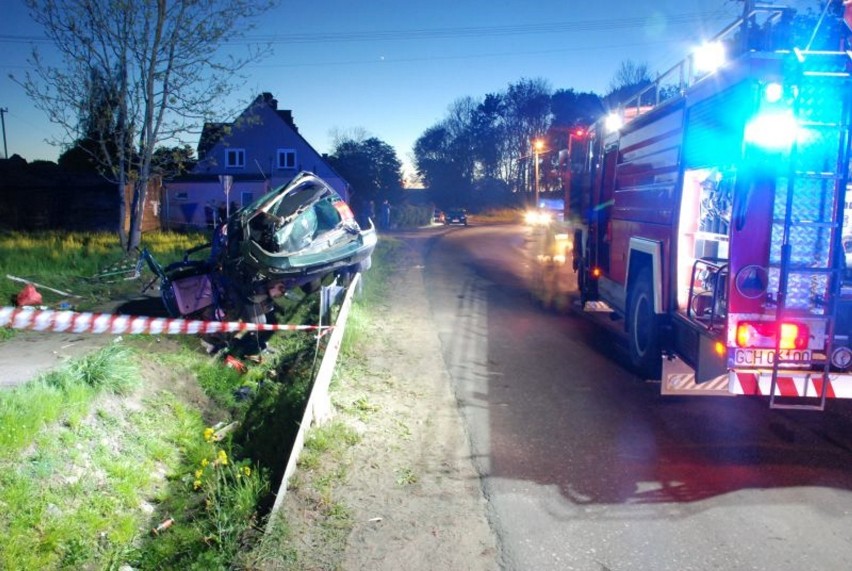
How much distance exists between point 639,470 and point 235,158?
3978 centimetres

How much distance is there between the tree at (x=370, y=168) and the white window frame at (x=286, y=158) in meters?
9.74

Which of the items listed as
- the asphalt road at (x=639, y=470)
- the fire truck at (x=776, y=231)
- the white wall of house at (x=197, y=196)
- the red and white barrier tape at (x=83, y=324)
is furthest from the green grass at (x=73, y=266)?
the white wall of house at (x=197, y=196)

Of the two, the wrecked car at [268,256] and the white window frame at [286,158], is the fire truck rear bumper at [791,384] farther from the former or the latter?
the white window frame at [286,158]

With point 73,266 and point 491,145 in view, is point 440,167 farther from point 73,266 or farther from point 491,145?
point 73,266

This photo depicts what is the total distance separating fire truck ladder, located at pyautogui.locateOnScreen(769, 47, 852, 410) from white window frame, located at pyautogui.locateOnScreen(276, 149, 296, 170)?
38.2 metres

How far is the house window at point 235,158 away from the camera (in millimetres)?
40134

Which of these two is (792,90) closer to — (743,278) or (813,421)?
(743,278)

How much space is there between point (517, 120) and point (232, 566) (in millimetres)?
68569

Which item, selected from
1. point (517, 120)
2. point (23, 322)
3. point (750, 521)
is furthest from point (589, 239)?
point (517, 120)

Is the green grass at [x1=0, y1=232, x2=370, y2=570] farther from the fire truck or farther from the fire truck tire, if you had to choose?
the fire truck tire

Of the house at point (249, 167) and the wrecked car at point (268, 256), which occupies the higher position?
the house at point (249, 167)

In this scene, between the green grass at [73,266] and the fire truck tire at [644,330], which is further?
the green grass at [73,266]

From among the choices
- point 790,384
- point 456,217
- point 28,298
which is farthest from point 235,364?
point 456,217

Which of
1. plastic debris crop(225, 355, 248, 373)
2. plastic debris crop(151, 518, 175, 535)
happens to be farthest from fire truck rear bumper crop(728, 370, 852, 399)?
plastic debris crop(225, 355, 248, 373)
